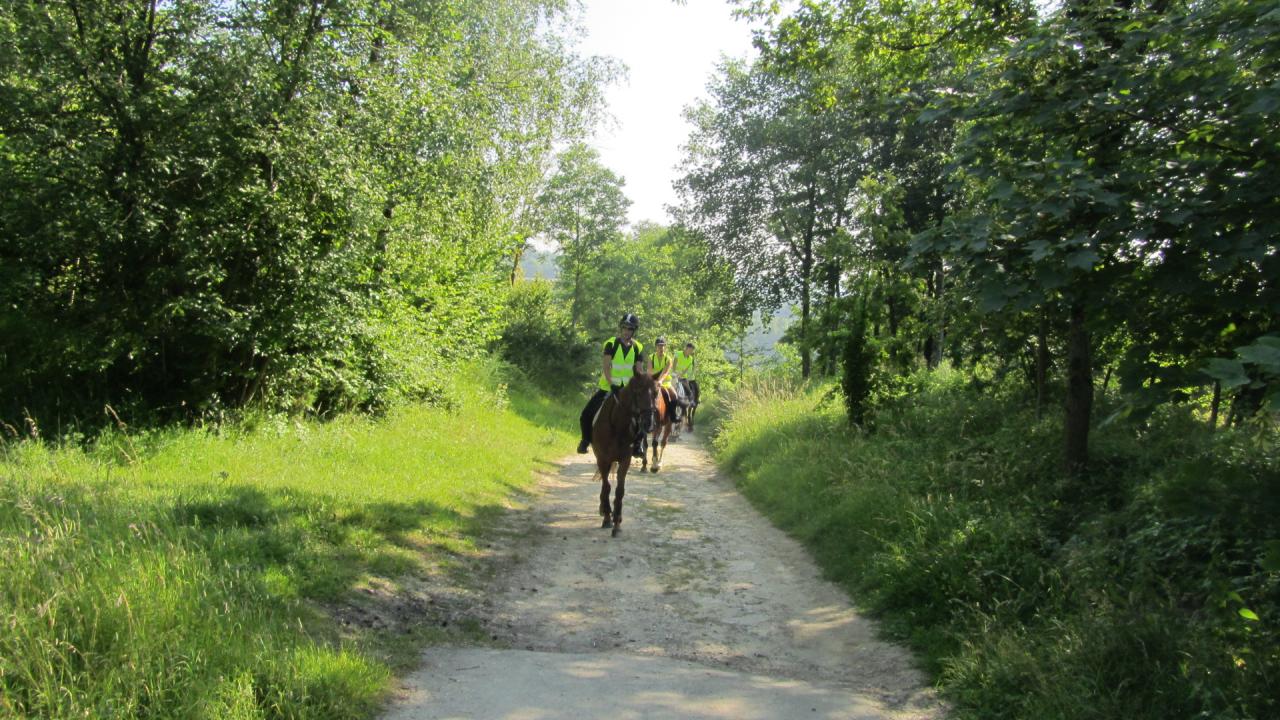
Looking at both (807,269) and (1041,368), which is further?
(807,269)

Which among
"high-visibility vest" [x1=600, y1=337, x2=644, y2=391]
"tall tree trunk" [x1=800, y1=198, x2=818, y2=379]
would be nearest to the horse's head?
"high-visibility vest" [x1=600, y1=337, x2=644, y2=391]

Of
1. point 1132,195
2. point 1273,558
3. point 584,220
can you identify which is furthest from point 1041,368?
point 584,220

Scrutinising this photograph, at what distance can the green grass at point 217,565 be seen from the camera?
3.40m

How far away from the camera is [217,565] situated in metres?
4.99

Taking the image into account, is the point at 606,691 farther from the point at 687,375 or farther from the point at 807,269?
the point at 807,269

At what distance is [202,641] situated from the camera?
3.75 meters

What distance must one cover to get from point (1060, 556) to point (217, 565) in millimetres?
6470

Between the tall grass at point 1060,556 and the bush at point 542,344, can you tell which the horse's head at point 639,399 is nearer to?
the tall grass at point 1060,556

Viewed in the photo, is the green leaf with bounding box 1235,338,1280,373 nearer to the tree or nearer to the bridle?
the bridle

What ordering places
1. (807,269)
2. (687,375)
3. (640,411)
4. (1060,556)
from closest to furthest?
(1060,556) < (640,411) < (687,375) < (807,269)

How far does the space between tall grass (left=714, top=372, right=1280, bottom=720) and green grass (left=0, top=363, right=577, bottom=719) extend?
3.87 meters

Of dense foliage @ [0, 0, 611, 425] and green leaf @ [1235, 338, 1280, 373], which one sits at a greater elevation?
dense foliage @ [0, 0, 611, 425]

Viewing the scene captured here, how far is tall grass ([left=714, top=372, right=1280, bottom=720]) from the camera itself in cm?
369

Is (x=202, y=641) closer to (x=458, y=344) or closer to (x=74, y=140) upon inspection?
(x=74, y=140)
